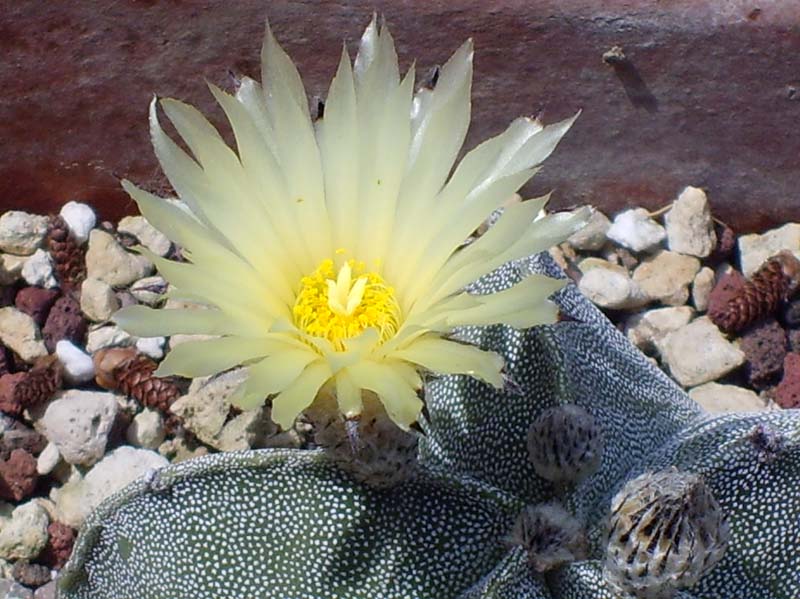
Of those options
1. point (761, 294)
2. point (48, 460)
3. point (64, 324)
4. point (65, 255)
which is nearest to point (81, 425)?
point (48, 460)

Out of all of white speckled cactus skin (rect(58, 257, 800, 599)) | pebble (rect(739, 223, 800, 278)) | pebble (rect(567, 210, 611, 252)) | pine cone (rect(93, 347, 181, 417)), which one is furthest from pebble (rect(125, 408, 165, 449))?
pebble (rect(739, 223, 800, 278))

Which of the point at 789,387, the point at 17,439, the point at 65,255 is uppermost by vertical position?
the point at 65,255

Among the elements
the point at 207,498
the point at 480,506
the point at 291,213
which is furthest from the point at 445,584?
the point at 291,213

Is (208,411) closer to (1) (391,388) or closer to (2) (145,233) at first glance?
(2) (145,233)

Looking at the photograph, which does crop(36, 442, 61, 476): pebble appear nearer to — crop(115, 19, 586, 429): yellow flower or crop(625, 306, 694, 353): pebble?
crop(115, 19, 586, 429): yellow flower

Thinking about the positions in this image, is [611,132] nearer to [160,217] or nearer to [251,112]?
[251,112]

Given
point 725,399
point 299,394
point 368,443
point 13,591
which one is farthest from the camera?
point 725,399
